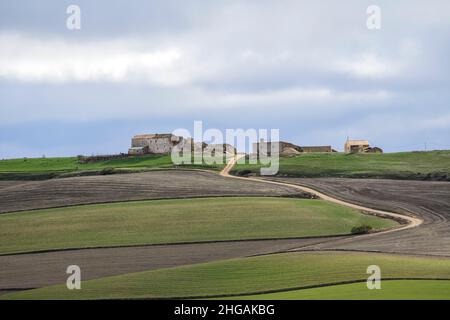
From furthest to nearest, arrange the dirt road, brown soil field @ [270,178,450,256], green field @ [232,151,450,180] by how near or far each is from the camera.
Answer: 1. green field @ [232,151,450,180]
2. the dirt road
3. brown soil field @ [270,178,450,256]

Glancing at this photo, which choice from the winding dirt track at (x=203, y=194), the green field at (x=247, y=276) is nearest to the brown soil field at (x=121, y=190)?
the winding dirt track at (x=203, y=194)

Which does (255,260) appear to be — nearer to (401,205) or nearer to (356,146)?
(401,205)

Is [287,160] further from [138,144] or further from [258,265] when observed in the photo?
[258,265]

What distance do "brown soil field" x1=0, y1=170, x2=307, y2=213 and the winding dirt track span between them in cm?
8

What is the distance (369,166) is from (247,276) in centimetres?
4827

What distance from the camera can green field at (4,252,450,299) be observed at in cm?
4719

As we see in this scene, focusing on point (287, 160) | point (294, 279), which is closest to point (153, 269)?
point (294, 279)

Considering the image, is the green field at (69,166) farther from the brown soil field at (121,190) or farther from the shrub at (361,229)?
the shrub at (361,229)

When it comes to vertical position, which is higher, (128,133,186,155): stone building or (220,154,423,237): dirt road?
(128,133,186,155): stone building

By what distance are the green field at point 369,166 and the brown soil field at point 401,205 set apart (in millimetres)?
3020

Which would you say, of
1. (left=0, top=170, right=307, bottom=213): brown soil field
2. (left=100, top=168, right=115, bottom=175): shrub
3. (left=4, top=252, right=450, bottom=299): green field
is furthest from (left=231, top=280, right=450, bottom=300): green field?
(left=100, top=168, right=115, bottom=175): shrub

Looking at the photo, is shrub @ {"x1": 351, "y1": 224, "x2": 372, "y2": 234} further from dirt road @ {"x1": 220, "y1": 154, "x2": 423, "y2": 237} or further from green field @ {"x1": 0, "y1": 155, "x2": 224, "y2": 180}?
green field @ {"x1": 0, "y1": 155, "x2": 224, "y2": 180}

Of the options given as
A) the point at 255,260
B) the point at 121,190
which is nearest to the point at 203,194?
the point at 121,190
